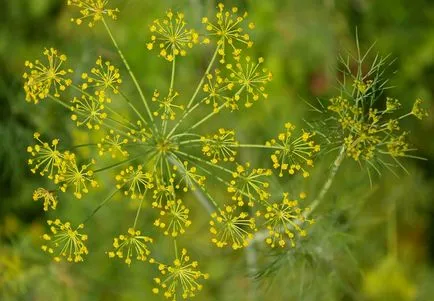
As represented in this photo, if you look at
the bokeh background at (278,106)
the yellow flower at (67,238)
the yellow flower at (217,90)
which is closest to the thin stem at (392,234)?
the bokeh background at (278,106)

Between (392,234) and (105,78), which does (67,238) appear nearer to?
(105,78)

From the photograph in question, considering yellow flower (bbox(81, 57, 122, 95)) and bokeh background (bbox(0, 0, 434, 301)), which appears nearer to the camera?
yellow flower (bbox(81, 57, 122, 95))

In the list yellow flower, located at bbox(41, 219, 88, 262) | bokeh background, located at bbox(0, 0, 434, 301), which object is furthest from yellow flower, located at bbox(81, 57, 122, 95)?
bokeh background, located at bbox(0, 0, 434, 301)

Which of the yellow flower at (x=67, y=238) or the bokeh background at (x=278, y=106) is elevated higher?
the bokeh background at (x=278, y=106)

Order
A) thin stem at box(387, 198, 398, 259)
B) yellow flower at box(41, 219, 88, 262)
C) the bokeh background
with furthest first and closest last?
thin stem at box(387, 198, 398, 259) < the bokeh background < yellow flower at box(41, 219, 88, 262)

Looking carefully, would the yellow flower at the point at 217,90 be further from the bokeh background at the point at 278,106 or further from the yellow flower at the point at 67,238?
the bokeh background at the point at 278,106

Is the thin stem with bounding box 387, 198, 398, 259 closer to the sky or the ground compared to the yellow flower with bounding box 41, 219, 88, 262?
closer to the sky

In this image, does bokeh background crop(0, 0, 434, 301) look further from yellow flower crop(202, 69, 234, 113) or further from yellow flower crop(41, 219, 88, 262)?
yellow flower crop(202, 69, 234, 113)

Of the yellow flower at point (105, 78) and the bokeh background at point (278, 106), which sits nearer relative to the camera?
the yellow flower at point (105, 78)

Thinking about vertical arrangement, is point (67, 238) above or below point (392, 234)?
below

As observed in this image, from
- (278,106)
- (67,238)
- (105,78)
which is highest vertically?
(278,106)

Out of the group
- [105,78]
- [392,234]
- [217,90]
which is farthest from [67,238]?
[392,234]
